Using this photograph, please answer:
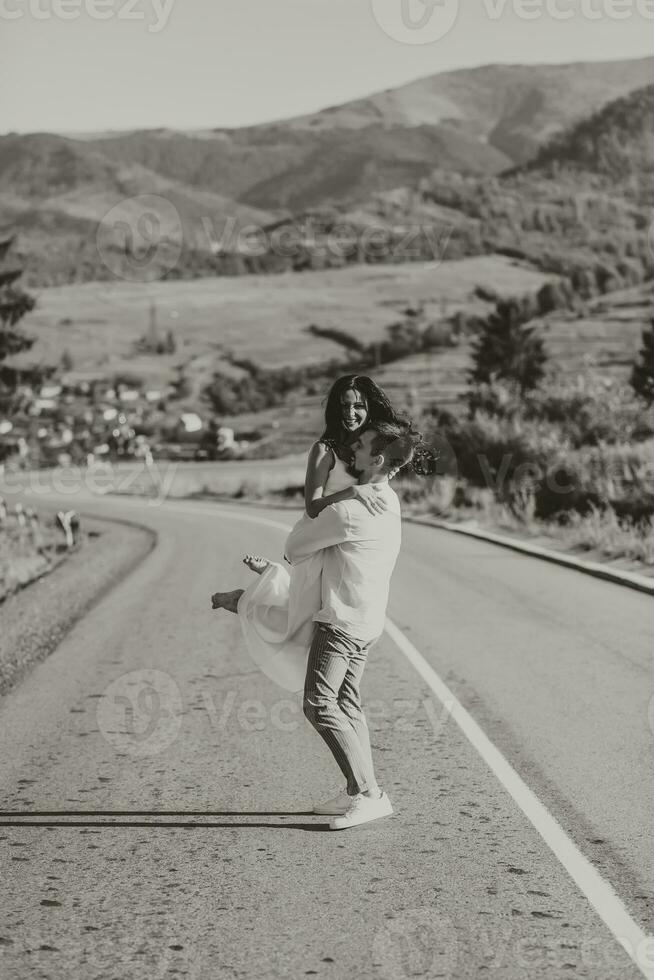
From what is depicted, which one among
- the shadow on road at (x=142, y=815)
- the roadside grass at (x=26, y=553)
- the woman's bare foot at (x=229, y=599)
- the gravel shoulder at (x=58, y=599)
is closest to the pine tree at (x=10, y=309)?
the roadside grass at (x=26, y=553)

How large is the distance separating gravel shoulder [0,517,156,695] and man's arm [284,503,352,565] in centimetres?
510

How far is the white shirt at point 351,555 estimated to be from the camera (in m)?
6.12

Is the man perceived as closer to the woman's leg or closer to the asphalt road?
the woman's leg

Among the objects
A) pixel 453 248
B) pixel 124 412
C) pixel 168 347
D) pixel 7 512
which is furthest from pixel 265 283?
pixel 7 512

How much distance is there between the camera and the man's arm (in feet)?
20.0

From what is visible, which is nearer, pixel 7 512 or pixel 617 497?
pixel 617 497

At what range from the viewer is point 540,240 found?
185 meters

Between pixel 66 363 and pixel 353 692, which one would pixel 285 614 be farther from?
pixel 66 363

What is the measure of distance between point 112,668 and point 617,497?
47.3 ft

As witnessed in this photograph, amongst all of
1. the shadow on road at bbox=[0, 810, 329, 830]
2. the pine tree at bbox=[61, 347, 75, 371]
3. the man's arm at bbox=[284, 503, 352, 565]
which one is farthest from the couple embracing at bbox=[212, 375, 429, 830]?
the pine tree at bbox=[61, 347, 75, 371]

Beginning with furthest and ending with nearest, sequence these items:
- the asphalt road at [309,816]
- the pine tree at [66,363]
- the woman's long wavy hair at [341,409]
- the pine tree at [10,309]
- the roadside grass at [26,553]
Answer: the pine tree at [66,363], the pine tree at [10,309], the roadside grass at [26,553], the woman's long wavy hair at [341,409], the asphalt road at [309,816]

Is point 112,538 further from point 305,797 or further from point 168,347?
point 168,347

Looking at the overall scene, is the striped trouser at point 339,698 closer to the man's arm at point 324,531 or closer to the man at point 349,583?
the man at point 349,583

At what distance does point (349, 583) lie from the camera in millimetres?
6184
